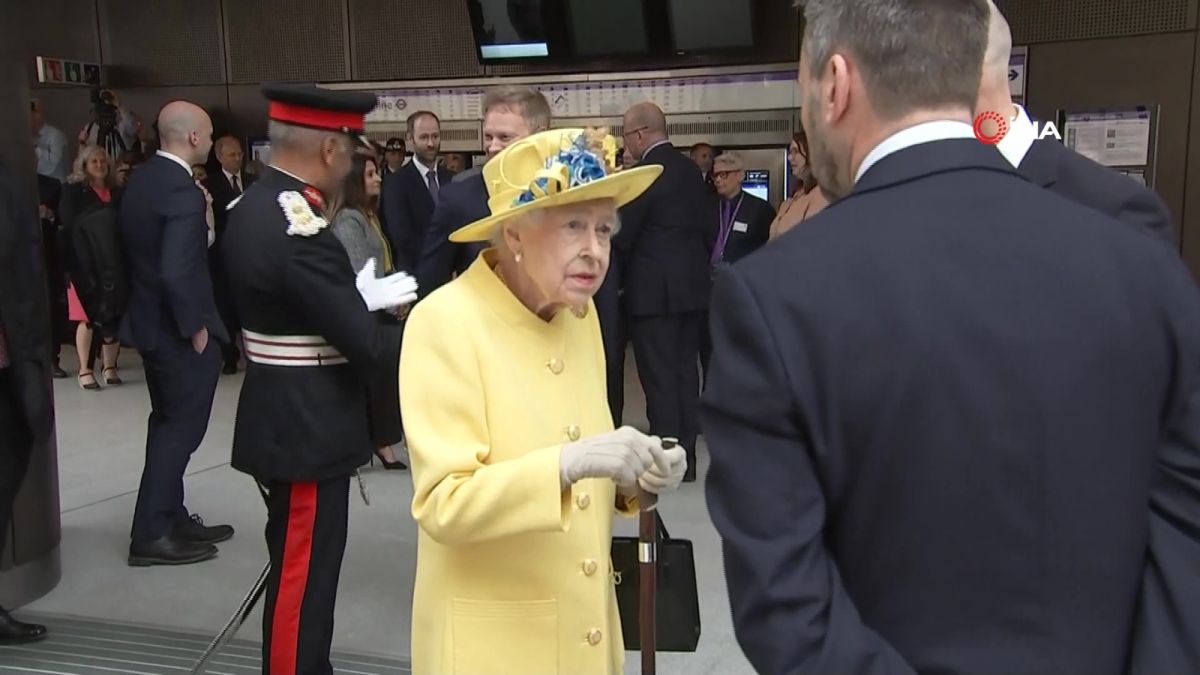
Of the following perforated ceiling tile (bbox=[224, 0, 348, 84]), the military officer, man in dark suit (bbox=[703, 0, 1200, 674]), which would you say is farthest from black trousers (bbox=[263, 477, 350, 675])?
perforated ceiling tile (bbox=[224, 0, 348, 84])

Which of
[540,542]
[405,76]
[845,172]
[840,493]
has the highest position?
[405,76]

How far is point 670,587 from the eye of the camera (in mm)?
1792

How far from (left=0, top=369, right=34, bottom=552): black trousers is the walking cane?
7.78ft

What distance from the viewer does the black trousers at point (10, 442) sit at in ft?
10.1

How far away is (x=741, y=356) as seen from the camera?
0.93m

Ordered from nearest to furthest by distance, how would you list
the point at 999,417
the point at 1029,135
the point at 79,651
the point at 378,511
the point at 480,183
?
the point at 999,417
the point at 1029,135
the point at 79,651
the point at 480,183
the point at 378,511

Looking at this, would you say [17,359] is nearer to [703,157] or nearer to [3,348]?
[3,348]

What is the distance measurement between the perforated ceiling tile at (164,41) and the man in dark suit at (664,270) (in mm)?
5044

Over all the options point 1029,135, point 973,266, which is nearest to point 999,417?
point 973,266

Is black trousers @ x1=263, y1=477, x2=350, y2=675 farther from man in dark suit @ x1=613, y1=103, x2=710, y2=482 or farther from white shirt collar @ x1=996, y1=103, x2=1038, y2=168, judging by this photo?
man in dark suit @ x1=613, y1=103, x2=710, y2=482

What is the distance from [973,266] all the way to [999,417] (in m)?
0.15

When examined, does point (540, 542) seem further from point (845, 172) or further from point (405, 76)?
point (405, 76)

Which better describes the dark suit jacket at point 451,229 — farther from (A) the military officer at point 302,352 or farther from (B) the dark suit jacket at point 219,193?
(B) the dark suit jacket at point 219,193

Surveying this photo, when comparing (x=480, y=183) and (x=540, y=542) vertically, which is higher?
(x=480, y=183)
